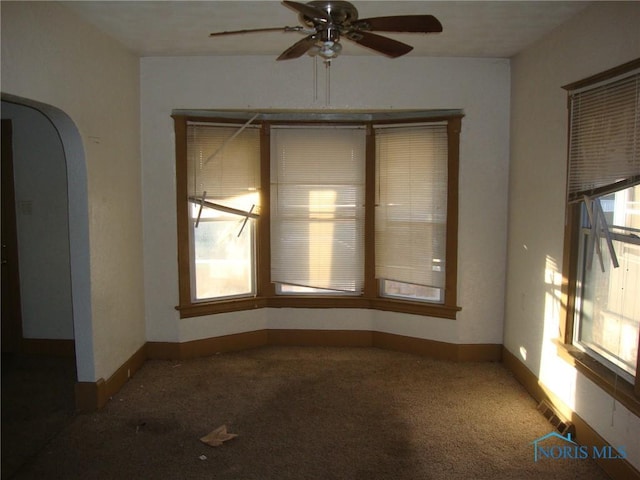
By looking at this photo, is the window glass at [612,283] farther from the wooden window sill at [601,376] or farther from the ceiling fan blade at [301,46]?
the ceiling fan blade at [301,46]

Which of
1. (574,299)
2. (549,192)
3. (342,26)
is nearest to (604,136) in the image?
(549,192)

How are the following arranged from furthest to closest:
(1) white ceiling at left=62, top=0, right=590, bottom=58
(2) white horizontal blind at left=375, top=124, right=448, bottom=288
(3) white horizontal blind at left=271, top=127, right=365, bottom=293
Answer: (3) white horizontal blind at left=271, top=127, right=365, bottom=293, (2) white horizontal blind at left=375, top=124, right=448, bottom=288, (1) white ceiling at left=62, top=0, right=590, bottom=58

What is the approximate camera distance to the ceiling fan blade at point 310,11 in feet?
6.98

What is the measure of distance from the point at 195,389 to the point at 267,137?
2367 millimetres

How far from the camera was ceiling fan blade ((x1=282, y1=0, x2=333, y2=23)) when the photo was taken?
2.13 m

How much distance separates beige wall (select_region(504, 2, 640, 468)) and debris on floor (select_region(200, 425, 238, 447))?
2251 mm

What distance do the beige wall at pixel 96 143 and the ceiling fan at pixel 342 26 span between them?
1148 millimetres

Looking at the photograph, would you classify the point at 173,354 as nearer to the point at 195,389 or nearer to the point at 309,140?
the point at 195,389

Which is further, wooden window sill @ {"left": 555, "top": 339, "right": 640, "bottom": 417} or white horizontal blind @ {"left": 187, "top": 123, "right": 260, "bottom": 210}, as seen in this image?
white horizontal blind @ {"left": 187, "top": 123, "right": 260, "bottom": 210}

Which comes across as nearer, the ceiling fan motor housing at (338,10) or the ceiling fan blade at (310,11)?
the ceiling fan blade at (310,11)

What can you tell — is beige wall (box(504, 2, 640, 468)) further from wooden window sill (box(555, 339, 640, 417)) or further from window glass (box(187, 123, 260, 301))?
window glass (box(187, 123, 260, 301))

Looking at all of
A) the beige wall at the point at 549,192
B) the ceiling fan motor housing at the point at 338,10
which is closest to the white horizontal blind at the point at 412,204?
the beige wall at the point at 549,192

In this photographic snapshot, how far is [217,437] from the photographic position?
3281 mm

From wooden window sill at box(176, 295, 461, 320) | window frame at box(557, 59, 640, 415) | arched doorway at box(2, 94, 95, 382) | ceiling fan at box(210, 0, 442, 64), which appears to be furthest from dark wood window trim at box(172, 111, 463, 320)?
ceiling fan at box(210, 0, 442, 64)
